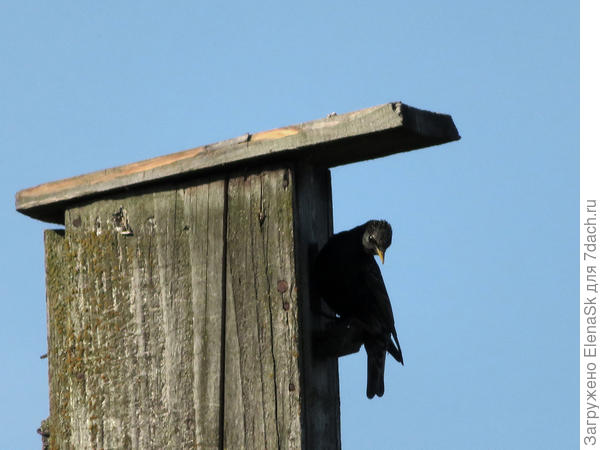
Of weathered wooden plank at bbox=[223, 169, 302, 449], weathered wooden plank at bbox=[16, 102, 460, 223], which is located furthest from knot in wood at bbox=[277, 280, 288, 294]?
weathered wooden plank at bbox=[16, 102, 460, 223]

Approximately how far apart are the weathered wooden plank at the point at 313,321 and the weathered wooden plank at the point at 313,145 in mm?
94

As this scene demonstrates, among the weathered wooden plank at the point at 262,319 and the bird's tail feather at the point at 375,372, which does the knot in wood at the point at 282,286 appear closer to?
the weathered wooden plank at the point at 262,319

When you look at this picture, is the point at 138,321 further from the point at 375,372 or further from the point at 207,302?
the point at 375,372

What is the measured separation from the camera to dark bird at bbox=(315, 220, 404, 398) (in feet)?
Answer: 12.1

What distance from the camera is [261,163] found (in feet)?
12.0

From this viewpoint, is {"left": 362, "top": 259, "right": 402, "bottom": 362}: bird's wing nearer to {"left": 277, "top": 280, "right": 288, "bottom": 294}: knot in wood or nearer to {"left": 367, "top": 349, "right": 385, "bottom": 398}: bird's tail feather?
{"left": 367, "top": 349, "right": 385, "bottom": 398}: bird's tail feather

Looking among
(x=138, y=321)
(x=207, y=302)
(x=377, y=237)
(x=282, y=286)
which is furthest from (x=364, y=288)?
(x=138, y=321)

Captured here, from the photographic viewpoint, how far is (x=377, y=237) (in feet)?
13.0

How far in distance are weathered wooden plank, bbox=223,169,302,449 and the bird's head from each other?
0.46 metres

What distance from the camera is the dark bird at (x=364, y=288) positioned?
3.69 meters

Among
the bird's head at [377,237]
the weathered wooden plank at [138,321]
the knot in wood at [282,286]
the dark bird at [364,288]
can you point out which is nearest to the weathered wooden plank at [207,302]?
the weathered wooden plank at [138,321]
